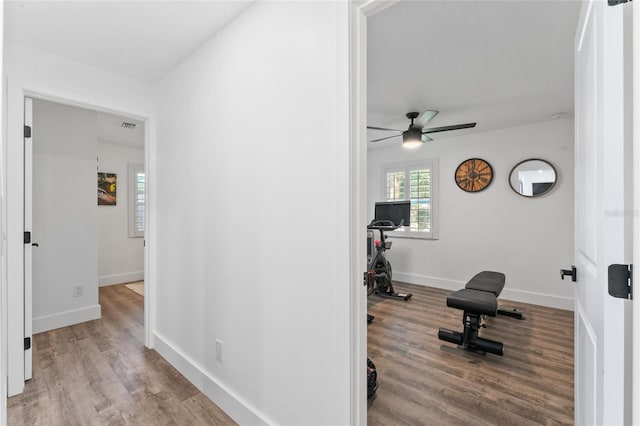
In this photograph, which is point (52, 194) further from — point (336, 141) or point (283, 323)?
point (336, 141)

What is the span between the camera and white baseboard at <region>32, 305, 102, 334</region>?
123 inches

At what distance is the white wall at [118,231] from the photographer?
4992mm

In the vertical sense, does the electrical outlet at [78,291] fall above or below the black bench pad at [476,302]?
below

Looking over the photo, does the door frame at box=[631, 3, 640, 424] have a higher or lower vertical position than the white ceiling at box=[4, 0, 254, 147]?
lower

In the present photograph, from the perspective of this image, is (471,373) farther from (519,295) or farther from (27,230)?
(27,230)

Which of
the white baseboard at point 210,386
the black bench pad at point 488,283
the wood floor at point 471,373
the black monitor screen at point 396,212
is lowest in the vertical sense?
the wood floor at point 471,373

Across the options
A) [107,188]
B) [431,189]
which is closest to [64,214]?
[107,188]

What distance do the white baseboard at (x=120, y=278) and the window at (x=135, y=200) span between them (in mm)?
687

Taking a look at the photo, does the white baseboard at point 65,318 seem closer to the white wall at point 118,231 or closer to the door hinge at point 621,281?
the white wall at point 118,231

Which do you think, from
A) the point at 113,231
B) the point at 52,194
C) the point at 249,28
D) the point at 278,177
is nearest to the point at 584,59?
the point at 278,177

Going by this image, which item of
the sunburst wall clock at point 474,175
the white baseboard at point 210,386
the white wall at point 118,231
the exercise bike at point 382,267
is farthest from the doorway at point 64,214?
the sunburst wall clock at point 474,175

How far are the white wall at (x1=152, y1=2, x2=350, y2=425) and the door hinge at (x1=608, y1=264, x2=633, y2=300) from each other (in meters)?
0.84

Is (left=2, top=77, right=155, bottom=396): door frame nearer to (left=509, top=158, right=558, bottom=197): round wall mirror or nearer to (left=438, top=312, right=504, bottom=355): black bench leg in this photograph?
(left=438, top=312, right=504, bottom=355): black bench leg

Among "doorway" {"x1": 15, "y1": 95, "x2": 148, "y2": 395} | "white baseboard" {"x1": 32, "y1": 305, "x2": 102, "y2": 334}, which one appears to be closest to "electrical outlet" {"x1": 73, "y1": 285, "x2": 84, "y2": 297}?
"doorway" {"x1": 15, "y1": 95, "x2": 148, "y2": 395}
